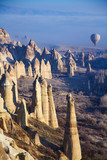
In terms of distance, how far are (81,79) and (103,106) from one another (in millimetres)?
32804

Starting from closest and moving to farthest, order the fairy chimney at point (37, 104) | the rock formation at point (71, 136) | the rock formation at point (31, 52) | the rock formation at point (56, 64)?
the rock formation at point (71, 136) → the fairy chimney at point (37, 104) → the rock formation at point (31, 52) → the rock formation at point (56, 64)

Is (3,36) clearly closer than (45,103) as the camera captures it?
No

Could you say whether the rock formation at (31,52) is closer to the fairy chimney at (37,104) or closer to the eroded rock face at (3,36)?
the eroded rock face at (3,36)

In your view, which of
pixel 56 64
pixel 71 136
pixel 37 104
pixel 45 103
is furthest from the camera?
pixel 56 64

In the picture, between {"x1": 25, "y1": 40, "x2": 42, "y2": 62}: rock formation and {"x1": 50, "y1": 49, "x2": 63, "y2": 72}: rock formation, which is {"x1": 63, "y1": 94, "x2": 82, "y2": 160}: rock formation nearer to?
{"x1": 25, "y1": 40, "x2": 42, "y2": 62}: rock formation

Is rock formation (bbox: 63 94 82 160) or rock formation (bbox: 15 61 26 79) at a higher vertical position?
rock formation (bbox: 15 61 26 79)

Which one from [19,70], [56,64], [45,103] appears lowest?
[45,103]

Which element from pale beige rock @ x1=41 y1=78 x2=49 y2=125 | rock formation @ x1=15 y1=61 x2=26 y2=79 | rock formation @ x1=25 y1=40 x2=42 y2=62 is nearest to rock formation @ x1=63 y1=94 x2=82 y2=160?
pale beige rock @ x1=41 y1=78 x2=49 y2=125

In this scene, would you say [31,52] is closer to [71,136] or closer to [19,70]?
[19,70]

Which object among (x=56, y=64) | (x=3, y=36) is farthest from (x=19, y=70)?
(x=3, y=36)

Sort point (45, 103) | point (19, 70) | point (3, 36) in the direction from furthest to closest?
point (3, 36)
point (19, 70)
point (45, 103)

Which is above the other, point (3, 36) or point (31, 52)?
point (3, 36)

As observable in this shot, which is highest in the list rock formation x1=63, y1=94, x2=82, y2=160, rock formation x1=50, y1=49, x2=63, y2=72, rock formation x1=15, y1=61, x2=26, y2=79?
rock formation x1=50, y1=49, x2=63, y2=72

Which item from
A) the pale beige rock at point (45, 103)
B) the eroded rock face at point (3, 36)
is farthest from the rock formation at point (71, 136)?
the eroded rock face at point (3, 36)
